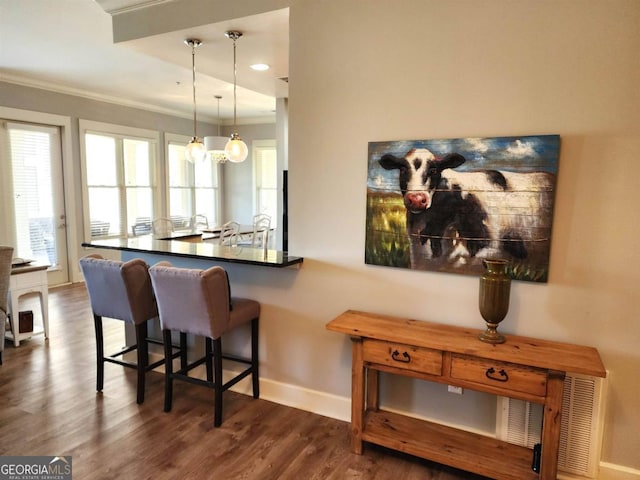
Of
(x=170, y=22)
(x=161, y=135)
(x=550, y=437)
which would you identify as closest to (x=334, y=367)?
(x=550, y=437)

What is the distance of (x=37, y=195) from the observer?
5.67 metres

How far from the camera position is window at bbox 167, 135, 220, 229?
7.73 metres

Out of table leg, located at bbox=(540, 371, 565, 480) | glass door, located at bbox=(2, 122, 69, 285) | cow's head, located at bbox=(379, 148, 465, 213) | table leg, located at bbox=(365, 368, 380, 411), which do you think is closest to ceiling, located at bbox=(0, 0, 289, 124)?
glass door, located at bbox=(2, 122, 69, 285)

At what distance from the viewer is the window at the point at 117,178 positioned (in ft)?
20.5

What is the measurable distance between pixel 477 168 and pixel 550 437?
4.21 ft

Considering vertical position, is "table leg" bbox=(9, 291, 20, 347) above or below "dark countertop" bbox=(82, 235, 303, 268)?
below

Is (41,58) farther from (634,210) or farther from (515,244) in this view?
(634,210)

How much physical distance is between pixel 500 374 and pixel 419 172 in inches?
42.8

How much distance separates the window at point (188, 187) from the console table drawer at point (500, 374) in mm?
6618

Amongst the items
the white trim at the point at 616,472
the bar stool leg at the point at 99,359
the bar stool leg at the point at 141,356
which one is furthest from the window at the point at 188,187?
the white trim at the point at 616,472

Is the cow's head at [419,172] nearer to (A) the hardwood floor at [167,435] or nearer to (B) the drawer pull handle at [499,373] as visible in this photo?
(B) the drawer pull handle at [499,373]

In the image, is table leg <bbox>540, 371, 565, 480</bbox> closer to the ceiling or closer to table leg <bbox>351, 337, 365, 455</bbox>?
table leg <bbox>351, 337, 365, 455</bbox>

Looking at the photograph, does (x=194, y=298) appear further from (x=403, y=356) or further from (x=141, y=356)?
(x=403, y=356)

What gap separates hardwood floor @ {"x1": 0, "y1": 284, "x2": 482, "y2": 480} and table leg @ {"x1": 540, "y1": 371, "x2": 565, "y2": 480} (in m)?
0.43
